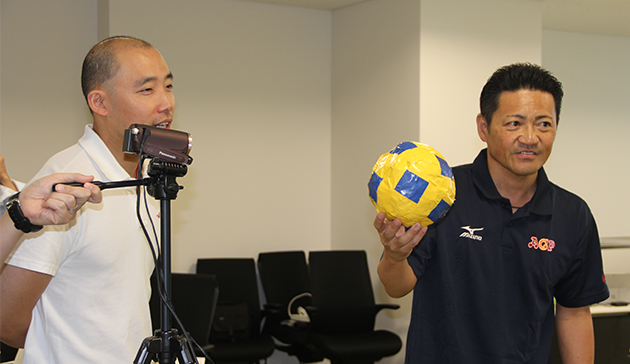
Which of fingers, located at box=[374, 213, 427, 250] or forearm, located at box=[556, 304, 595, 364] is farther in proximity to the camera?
forearm, located at box=[556, 304, 595, 364]

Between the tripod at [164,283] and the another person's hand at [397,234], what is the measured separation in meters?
0.65

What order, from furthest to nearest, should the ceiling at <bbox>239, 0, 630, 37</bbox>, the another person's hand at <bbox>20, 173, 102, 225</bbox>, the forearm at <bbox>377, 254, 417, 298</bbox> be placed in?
1. the ceiling at <bbox>239, 0, 630, 37</bbox>
2. the forearm at <bbox>377, 254, 417, 298</bbox>
3. the another person's hand at <bbox>20, 173, 102, 225</bbox>

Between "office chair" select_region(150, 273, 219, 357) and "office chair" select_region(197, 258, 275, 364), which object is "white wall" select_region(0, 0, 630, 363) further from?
"office chair" select_region(150, 273, 219, 357)

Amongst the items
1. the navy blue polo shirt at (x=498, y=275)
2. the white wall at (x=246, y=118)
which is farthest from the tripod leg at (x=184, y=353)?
the white wall at (x=246, y=118)

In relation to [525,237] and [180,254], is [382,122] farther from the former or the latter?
[525,237]

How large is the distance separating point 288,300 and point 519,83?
9.57 feet

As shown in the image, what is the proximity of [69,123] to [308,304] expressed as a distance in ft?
7.96

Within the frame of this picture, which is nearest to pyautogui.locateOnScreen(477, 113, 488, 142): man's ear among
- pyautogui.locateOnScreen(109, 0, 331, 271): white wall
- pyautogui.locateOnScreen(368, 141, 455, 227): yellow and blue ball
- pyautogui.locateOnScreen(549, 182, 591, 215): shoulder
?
pyautogui.locateOnScreen(549, 182, 591, 215): shoulder

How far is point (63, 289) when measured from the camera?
1.29m

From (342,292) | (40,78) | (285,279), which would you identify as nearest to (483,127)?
(342,292)

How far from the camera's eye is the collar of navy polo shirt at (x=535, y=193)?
68.8 inches

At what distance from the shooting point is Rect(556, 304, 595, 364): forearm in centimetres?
176

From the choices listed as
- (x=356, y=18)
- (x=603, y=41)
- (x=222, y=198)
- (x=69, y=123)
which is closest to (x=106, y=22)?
(x=69, y=123)

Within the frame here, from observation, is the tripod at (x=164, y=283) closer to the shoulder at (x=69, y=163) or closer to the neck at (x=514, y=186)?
the shoulder at (x=69, y=163)
